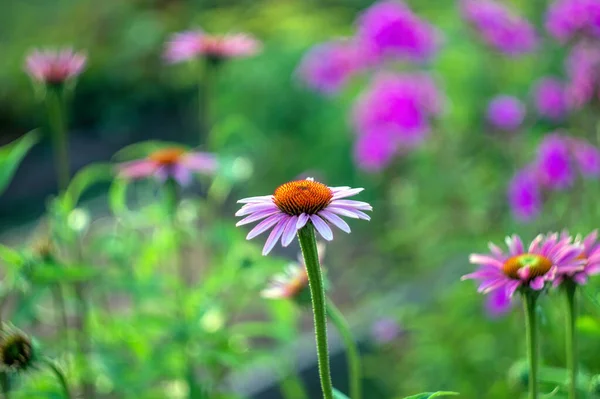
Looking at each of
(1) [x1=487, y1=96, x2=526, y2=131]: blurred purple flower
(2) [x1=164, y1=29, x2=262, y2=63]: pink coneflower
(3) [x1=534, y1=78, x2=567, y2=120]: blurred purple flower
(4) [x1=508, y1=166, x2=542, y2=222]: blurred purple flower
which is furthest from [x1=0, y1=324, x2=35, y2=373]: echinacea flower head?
(3) [x1=534, y1=78, x2=567, y2=120]: blurred purple flower

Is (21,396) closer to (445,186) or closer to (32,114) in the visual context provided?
(445,186)

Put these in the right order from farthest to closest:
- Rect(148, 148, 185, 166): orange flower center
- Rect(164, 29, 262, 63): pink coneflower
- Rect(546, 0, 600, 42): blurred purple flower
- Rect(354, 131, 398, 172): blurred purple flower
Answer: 1. Rect(354, 131, 398, 172): blurred purple flower
2. Rect(546, 0, 600, 42): blurred purple flower
3. Rect(164, 29, 262, 63): pink coneflower
4. Rect(148, 148, 185, 166): orange flower center

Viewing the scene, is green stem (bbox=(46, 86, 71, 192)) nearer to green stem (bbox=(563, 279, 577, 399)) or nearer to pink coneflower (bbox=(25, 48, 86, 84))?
pink coneflower (bbox=(25, 48, 86, 84))

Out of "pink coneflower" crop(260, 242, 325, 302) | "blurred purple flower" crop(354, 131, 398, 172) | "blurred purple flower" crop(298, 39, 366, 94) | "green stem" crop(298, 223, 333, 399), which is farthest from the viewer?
"blurred purple flower" crop(298, 39, 366, 94)

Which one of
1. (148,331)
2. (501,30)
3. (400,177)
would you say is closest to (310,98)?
(400,177)

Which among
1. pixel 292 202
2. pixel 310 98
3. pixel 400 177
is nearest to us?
pixel 292 202

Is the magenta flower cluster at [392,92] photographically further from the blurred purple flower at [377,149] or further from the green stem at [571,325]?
the green stem at [571,325]
